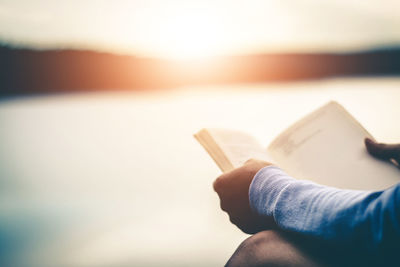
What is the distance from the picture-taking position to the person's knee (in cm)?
38

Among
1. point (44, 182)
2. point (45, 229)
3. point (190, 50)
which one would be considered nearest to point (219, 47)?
point (190, 50)

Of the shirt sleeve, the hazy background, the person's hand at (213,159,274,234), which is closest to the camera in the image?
the shirt sleeve

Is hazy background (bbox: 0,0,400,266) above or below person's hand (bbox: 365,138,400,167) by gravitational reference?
above

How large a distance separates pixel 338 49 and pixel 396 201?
4.97 feet

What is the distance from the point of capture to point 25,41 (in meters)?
1.51

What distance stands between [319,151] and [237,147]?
145 millimetres

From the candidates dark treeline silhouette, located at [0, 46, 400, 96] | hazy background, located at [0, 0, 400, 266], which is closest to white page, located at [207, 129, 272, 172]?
hazy background, located at [0, 0, 400, 266]

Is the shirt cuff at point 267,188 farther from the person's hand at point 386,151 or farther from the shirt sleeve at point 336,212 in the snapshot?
the person's hand at point 386,151

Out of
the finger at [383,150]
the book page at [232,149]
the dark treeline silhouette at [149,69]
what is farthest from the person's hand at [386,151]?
the dark treeline silhouette at [149,69]

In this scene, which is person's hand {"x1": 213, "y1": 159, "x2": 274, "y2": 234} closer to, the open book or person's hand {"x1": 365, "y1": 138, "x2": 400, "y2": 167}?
the open book

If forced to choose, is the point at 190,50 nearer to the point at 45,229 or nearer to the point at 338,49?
the point at 338,49

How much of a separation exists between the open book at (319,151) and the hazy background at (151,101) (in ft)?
1.29

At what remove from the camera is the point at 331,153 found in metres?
0.60

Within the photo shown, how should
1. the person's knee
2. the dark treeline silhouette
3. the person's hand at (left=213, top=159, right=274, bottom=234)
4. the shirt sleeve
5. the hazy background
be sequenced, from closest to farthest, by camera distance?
the shirt sleeve, the person's knee, the person's hand at (left=213, top=159, right=274, bottom=234), the hazy background, the dark treeline silhouette
